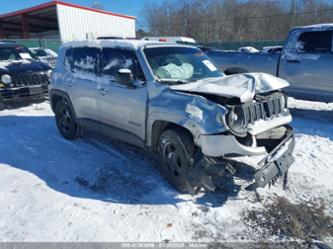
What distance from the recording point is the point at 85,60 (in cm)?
513

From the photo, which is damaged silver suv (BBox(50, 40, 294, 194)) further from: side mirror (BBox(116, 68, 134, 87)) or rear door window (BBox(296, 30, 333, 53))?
rear door window (BBox(296, 30, 333, 53))

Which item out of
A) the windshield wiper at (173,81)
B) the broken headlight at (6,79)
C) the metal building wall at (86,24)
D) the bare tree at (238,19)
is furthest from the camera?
the bare tree at (238,19)

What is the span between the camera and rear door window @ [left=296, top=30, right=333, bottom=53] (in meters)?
6.82

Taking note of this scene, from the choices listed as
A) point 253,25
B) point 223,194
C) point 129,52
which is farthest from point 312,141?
point 253,25

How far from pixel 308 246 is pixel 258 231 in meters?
0.48

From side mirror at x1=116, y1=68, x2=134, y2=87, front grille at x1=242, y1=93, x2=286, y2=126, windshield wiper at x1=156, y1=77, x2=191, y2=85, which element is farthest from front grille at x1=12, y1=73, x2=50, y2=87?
front grille at x1=242, y1=93, x2=286, y2=126

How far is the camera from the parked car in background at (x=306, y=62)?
22.1ft

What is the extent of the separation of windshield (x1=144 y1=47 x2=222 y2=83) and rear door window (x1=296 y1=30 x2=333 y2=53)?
368 centimetres

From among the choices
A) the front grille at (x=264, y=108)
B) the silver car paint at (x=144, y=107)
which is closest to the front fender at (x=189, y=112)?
the silver car paint at (x=144, y=107)

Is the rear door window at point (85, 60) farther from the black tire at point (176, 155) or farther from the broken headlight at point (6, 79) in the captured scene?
the broken headlight at point (6, 79)

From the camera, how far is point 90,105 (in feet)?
16.7

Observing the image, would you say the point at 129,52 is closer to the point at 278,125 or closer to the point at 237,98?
the point at 237,98

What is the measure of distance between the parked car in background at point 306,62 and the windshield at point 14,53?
301 inches

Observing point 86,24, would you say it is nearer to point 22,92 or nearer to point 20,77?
point 20,77
